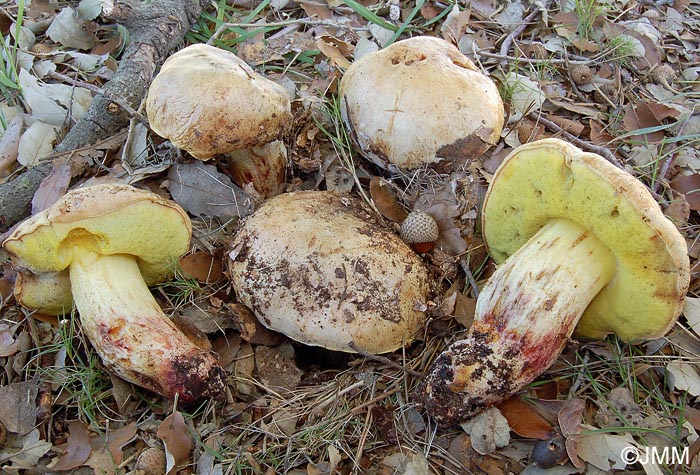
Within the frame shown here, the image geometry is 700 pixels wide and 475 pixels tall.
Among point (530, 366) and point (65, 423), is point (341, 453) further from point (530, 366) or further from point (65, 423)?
point (65, 423)

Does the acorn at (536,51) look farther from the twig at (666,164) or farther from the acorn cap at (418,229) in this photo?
the acorn cap at (418,229)

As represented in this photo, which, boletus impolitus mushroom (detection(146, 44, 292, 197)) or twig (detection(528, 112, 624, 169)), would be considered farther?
twig (detection(528, 112, 624, 169))

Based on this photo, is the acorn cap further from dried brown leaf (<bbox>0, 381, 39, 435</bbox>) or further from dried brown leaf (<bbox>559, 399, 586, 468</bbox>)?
dried brown leaf (<bbox>0, 381, 39, 435</bbox>)

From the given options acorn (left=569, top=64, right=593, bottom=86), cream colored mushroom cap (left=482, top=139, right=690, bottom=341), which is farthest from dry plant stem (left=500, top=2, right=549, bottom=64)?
cream colored mushroom cap (left=482, top=139, right=690, bottom=341)

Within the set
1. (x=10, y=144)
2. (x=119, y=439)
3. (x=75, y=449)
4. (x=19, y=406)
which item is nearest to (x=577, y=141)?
(x=119, y=439)

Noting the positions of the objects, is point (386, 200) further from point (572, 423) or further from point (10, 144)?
point (10, 144)
